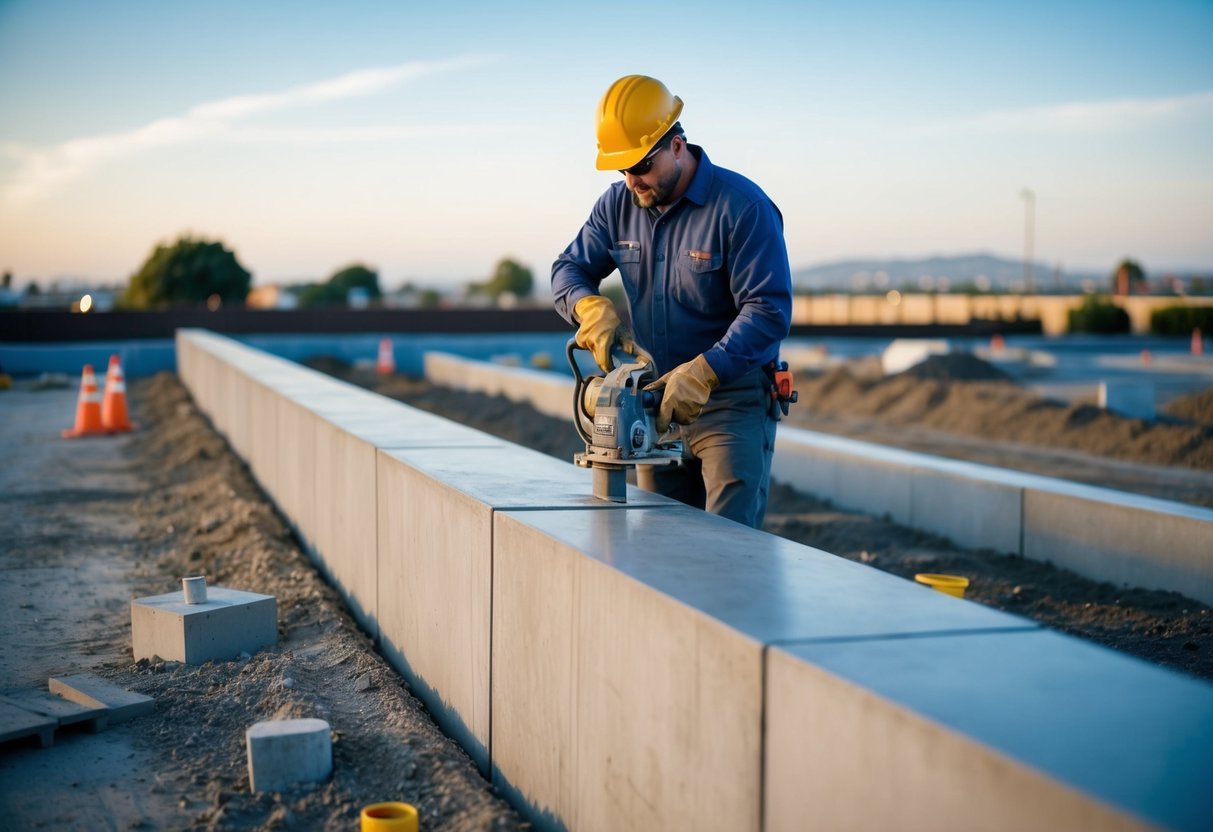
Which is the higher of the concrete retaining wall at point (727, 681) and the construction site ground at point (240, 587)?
the concrete retaining wall at point (727, 681)

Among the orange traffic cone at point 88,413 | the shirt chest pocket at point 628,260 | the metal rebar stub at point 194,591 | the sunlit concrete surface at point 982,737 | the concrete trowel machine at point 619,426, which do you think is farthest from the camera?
the orange traffic cone at point 88,413

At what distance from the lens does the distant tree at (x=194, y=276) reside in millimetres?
58031

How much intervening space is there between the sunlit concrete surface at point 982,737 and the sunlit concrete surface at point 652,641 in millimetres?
137

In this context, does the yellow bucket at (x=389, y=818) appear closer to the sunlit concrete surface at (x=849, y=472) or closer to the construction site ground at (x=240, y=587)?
the construction site ground at (x=240, y=587)

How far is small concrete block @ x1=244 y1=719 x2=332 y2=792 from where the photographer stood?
393 cm

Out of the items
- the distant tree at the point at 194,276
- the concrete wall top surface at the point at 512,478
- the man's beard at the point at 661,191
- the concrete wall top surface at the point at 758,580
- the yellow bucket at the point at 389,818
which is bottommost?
the yellow bucket at the point at 389,818

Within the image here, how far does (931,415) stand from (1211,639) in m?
11.8

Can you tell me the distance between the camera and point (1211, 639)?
551 centimetres

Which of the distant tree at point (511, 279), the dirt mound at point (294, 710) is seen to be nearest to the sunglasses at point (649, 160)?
the dirt mound at point (294, 710)

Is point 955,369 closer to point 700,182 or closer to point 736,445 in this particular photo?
point 736,445

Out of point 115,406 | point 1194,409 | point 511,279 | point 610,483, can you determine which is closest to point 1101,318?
point 1194,409

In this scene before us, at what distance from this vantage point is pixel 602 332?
15.3ft

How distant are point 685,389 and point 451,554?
1106mm

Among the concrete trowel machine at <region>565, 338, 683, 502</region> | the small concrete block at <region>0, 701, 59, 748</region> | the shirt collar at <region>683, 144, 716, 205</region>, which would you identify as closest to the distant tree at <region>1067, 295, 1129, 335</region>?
the shirt collar at <region>683, 144, 716, 205</region>
